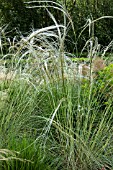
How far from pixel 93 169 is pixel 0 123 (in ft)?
2.09

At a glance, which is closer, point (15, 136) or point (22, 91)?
point (15, 136)

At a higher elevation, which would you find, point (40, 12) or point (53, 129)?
point (53, 129)

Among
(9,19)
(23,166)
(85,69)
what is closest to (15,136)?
(23,166)

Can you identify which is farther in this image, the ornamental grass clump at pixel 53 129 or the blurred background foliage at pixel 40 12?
the blurred background foliage at pixel 40 12

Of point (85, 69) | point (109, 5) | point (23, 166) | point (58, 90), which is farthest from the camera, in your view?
point (109, 5)

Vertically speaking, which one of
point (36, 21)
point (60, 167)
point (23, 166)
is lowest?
point (36, 21)

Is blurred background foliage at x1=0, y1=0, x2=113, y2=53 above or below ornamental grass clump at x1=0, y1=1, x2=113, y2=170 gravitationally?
below

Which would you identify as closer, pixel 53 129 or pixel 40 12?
pixel 53 129

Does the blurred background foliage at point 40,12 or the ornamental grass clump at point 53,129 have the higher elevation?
the ornamental grass clump at point 53,129

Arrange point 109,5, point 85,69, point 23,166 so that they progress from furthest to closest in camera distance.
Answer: point 109,5 → point 85,69 → point 23,166

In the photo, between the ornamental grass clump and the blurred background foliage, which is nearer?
the ornamental grass clump

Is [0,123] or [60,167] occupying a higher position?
[0,123]

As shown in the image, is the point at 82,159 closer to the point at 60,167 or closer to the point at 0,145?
the point at 60,167

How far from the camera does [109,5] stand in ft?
36.7
